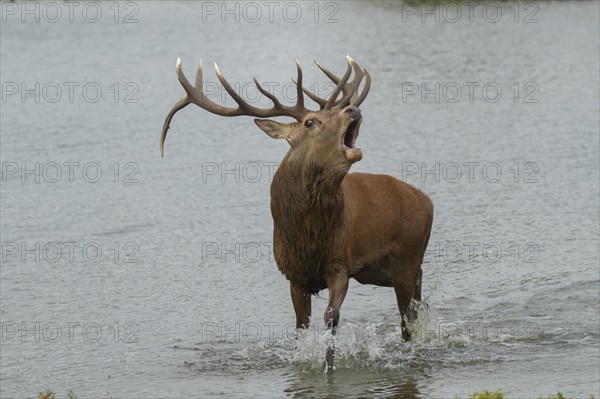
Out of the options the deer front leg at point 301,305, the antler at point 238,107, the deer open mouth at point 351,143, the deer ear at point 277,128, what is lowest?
the deer front leg at point 301,305

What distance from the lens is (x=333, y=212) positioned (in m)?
9.21

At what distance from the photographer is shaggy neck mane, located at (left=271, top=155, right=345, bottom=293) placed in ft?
29.8

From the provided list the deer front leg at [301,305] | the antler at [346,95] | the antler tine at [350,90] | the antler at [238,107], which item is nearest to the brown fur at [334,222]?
the deer front leg at [301,305]

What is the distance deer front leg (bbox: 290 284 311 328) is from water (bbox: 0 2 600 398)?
0.14 m

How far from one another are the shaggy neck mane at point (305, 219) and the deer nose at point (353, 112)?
0.48 meters

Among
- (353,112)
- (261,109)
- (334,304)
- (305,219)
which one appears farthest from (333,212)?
(261,109)

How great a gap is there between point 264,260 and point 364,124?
23.3 feet

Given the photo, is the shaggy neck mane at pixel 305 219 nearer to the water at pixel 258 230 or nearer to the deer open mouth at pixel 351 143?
the deer open mouth at pixel 351 143

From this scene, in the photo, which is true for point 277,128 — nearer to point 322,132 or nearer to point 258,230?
point 322,132

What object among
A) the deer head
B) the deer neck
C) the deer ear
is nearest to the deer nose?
the deer head

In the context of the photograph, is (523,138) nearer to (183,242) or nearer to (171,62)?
(183,242)

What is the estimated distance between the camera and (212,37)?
3030cm

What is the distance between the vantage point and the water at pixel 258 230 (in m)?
9.72

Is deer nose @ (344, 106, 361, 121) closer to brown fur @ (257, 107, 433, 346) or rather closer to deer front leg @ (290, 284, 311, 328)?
brown fur @ (257, 107, 433, 346)
